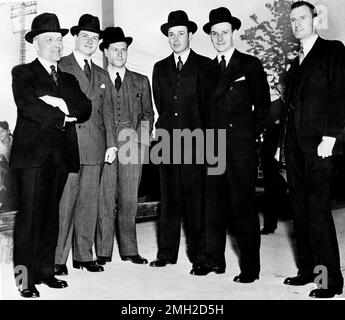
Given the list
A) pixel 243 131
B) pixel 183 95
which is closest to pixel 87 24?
pixel 183 95

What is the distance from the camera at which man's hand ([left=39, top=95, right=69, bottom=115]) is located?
10.6 feet

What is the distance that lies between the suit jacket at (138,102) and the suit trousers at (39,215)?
2.92ft

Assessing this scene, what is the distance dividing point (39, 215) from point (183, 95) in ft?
4.66

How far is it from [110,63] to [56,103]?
3.03 ft

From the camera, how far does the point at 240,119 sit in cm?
344

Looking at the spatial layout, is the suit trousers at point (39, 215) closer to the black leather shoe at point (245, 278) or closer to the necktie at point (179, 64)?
the necktie at point (179, 64)

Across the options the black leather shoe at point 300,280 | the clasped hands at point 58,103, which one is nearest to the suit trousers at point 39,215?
the clasped hands at point 58,103

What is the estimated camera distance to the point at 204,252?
376 centimetres

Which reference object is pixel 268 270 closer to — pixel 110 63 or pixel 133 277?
pixel 133 277

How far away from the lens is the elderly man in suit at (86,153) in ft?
12.0

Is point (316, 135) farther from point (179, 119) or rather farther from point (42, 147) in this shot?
point (42, 147)

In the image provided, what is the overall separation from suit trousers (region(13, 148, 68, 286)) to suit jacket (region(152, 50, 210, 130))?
962mm
